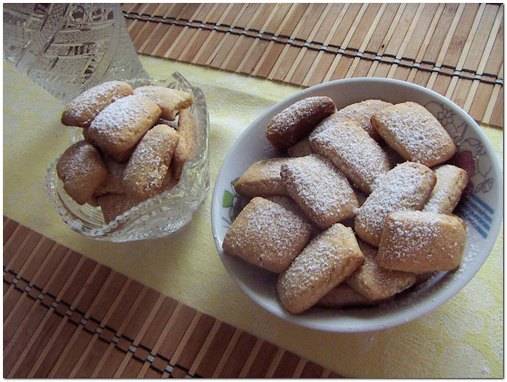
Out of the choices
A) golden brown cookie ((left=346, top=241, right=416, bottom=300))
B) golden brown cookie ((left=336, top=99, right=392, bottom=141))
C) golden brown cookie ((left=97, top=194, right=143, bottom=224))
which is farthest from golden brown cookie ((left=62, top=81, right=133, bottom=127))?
golden brown cookie ((left=346, top=241, right=416, bottom=300))

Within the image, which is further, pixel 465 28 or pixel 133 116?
pixel 465 28

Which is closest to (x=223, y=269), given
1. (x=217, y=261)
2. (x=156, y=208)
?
(x=217, y=261)

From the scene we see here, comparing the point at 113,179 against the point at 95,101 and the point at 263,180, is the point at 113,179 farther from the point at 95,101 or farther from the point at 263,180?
the point at 263,180

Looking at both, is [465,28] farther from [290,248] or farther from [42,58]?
[42,58]

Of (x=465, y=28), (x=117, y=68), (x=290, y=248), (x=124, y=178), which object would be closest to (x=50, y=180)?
(x=124, y=178)

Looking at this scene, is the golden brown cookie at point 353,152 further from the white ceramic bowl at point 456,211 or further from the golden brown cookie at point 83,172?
the golden brown cookie at point 83,172

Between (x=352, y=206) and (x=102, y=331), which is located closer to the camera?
(x=352, y=206)
